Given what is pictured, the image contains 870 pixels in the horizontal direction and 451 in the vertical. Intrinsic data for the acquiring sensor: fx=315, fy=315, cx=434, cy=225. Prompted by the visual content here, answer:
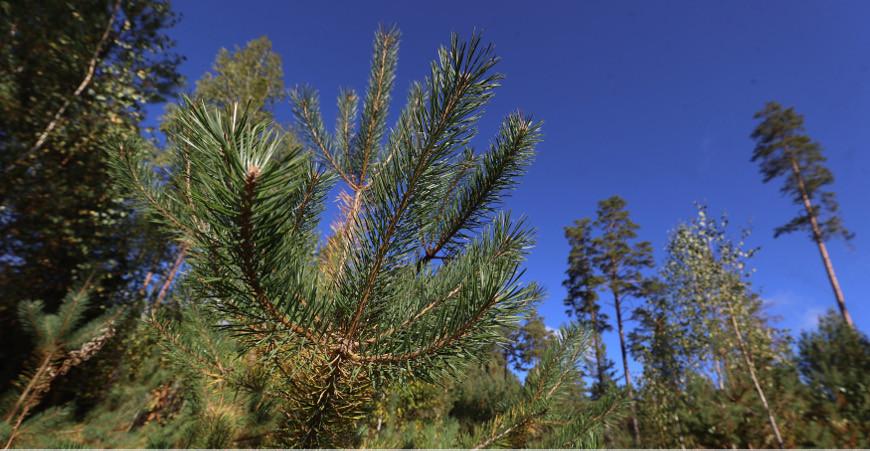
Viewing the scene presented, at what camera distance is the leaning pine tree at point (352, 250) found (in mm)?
586

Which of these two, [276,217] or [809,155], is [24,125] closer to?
[276,217]

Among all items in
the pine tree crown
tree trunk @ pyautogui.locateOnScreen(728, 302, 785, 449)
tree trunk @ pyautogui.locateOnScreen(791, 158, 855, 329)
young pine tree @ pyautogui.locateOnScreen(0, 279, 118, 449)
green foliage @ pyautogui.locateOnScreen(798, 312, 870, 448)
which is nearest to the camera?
the pine tree crown

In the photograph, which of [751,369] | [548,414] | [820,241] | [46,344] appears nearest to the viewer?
[548,414]

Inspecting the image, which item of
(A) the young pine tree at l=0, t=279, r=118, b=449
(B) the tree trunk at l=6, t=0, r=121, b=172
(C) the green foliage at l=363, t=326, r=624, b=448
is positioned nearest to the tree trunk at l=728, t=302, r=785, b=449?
(C) the green foliage at l=363, t=326, r=624, b=448

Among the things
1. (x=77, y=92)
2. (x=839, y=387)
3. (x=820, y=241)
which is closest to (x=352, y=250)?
(x=77, y=92)

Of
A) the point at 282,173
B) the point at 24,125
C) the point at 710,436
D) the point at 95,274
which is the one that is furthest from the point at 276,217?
the point at 710,436

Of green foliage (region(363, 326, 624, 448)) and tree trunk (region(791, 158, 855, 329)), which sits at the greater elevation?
tree trunk (region(791, 158, 855, 329))

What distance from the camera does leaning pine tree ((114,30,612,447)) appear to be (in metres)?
0.59

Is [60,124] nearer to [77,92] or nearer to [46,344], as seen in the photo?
[77,92]

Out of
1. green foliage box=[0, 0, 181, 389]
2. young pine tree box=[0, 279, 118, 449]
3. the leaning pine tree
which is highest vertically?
green foliage box=[0, 0, 181, 389]

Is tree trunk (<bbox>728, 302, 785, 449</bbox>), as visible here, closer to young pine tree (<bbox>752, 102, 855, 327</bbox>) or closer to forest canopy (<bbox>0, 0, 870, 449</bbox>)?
forest canopy (<bbox>0, 0, 870, 449</bbox>)

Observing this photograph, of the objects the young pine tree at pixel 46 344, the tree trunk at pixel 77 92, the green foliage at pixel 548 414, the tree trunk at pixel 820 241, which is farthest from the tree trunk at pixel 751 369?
the tree trunk at pixel 77 92

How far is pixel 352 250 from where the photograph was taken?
882 millimetres

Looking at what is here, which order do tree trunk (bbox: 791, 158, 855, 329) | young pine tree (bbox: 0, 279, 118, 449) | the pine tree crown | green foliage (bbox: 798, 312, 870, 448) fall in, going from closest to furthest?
the pine tree crown < young pine tree (bbox: 0, 279, 118, 449) < green foliage (bbox: 798, 312, 870, 448) < tree trunk (bbox: 791, 158, 855, 329)
